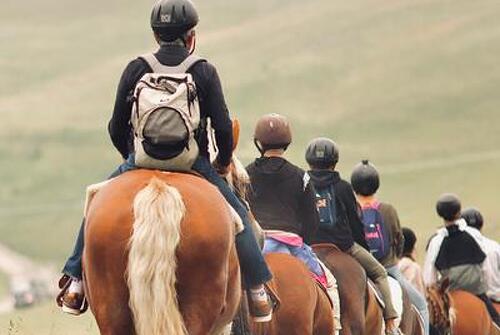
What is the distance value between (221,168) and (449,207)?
9.59 metres

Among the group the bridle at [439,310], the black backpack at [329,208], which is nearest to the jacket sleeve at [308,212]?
the black backpack at [329,208]

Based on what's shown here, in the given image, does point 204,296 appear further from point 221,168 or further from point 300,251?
point 300,251

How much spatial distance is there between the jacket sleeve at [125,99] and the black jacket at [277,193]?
3.17m

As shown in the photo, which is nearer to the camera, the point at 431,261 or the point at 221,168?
the point at 221,168

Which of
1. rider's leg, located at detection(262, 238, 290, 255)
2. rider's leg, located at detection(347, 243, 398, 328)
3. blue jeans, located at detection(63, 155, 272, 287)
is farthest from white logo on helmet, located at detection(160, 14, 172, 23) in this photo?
rider's leg, located at detection(347, 243, 398, 328)

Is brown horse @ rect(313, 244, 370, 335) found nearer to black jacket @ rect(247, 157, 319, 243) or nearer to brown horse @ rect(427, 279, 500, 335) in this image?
black jacket @ rect(247, 157, 319, 243)

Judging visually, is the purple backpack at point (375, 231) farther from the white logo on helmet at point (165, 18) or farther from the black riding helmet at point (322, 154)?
the white logo on helmet at point (165, 18)

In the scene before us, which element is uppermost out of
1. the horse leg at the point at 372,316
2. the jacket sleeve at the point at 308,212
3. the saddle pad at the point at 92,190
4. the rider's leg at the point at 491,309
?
the saddle pad at the point at 92,190

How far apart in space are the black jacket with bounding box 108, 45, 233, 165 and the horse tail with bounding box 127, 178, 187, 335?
1.09m

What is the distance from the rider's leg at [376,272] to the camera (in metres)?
15.4

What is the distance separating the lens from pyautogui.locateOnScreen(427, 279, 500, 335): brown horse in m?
19.1

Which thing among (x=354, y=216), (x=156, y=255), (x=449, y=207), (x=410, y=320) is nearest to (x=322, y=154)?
(x=354, y=216)

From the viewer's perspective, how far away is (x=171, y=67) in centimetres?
1027

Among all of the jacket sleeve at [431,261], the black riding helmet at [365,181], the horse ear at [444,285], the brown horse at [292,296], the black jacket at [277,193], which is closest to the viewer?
the brown horse at [292,296]
